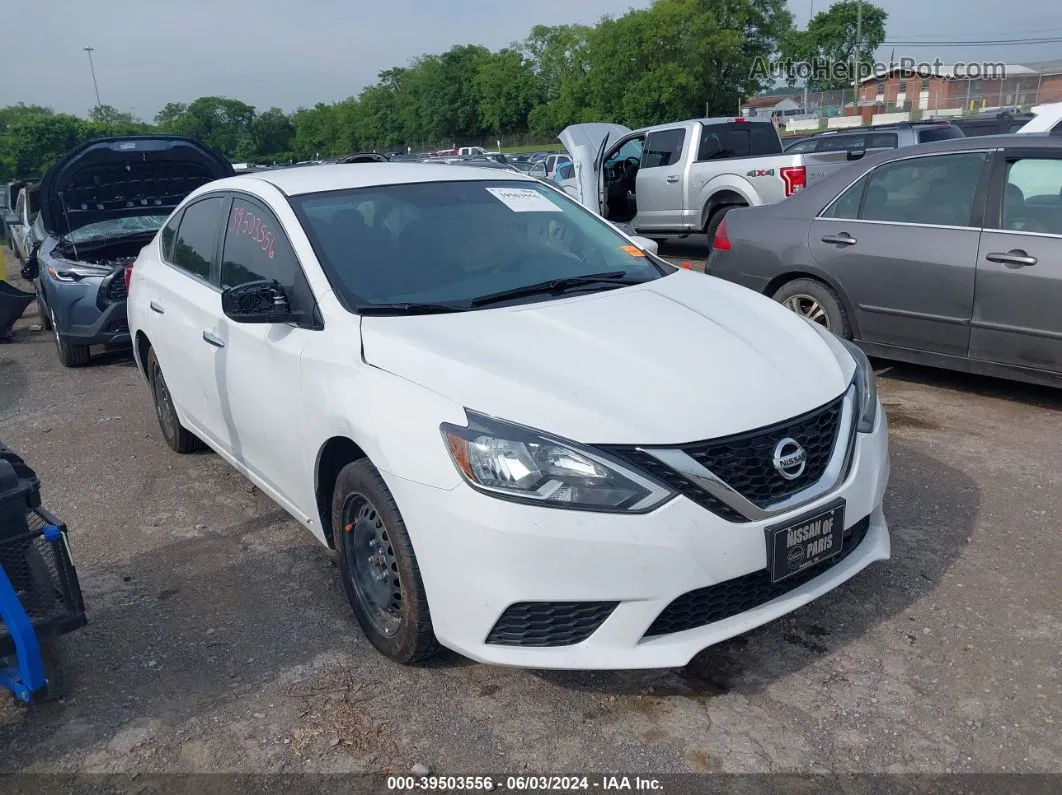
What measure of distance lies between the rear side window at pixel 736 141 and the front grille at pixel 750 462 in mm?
9844

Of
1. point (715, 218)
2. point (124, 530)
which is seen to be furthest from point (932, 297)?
point (715, 218)

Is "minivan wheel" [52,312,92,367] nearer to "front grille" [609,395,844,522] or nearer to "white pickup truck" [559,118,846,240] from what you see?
"white pickup truck" [559,118,846,240]

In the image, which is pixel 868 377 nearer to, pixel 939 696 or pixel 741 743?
pixel 939 696

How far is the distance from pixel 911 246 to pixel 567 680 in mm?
3859

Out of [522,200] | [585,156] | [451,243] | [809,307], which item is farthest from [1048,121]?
[451,243]

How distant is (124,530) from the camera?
4477 millimetres

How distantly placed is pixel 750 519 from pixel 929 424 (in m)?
3.15

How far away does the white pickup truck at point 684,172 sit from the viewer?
10945 mm

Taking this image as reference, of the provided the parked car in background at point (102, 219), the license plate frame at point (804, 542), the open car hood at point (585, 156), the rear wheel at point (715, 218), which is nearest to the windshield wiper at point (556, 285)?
the license plate frame at point (804, 542)

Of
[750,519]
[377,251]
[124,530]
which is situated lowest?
[124,530]

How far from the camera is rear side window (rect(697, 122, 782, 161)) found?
12.1m

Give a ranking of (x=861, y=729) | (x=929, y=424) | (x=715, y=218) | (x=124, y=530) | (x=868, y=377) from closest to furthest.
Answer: (x=861, y=729) < (x=868, y=377) < (x=124, y=530) < (x=929, y=424) < (x=715, y=218)

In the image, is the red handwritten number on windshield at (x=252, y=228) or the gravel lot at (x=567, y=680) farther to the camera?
the red handwritten number on windshield at (x=252, y=228)

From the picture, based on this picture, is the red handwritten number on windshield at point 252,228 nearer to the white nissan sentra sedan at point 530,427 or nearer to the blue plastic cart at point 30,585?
the white nissan sentra sedan at point 530,427
